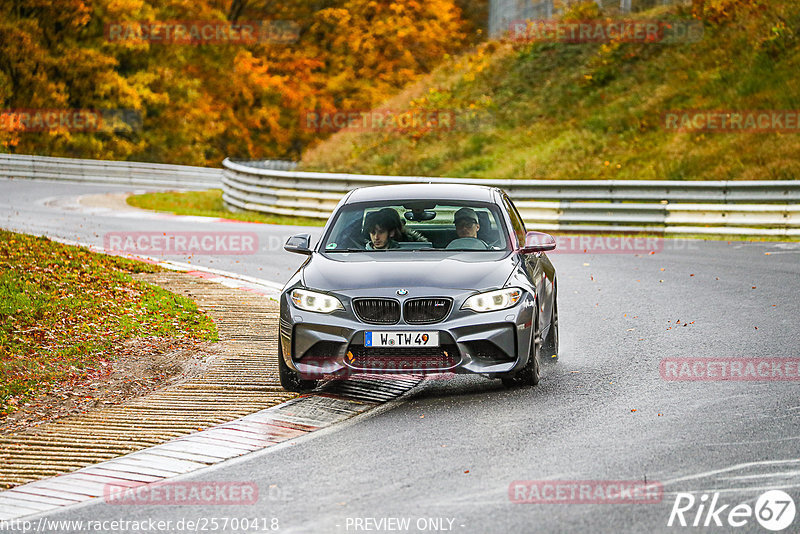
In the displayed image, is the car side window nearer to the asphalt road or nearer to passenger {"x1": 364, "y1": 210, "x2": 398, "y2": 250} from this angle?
passenger {"x1": 364, "y1": 210, "x2": 398, "y2": 250}

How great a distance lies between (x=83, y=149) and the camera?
50.2 m

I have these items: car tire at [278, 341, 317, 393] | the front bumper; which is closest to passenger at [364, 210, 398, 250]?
the front bumper

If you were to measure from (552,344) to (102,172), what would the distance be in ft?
110

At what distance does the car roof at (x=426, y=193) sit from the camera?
388 inches

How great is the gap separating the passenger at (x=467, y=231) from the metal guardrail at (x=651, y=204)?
33.8ft

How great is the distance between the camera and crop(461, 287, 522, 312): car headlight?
330 inches

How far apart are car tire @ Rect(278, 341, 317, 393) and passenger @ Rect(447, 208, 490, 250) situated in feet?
5.54

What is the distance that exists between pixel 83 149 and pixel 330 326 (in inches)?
1743

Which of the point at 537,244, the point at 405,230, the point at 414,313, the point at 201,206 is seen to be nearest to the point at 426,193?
the point at 405,230

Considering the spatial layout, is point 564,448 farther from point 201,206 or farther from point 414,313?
point 201,206

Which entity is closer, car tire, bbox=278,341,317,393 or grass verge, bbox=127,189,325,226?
car tire, bbox=278,341,317,393

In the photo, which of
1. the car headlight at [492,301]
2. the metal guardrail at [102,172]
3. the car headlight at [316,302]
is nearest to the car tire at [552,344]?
the car headlight at [492,301]

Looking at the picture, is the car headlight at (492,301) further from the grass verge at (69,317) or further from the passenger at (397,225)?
the grass verge at (69,317)

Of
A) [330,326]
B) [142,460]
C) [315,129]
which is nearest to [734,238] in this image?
[330,326]
